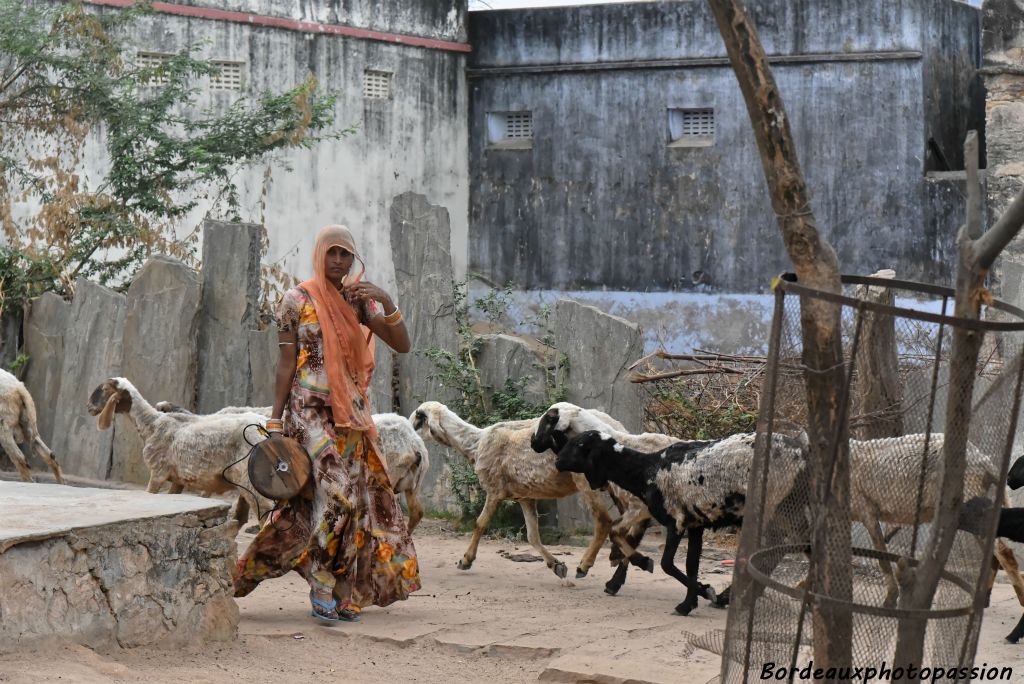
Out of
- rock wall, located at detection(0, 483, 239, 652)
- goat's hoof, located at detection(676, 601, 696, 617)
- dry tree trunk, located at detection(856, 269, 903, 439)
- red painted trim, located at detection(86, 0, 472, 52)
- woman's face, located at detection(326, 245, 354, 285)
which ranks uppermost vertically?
red painted trim, located at detection(86, 0, 472, 52)

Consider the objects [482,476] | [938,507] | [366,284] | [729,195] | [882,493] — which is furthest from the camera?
[729,195]

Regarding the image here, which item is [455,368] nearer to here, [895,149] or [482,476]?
[482,476]

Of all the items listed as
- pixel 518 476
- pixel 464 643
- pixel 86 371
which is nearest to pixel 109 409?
pixel 518 476

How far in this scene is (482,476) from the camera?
31.8ft

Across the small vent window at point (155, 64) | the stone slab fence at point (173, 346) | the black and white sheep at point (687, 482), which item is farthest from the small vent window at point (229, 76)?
the black and white sheep at point (687, 482)

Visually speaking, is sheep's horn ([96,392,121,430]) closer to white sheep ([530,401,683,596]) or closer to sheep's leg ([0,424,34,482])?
sheep's leg ([0,424,34,482])

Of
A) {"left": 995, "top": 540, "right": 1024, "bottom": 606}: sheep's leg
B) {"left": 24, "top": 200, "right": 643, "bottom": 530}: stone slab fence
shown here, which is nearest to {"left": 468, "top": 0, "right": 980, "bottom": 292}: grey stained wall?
{"left": 24, "top": 200, "right": 643, "bottom": 530}: stone slab fence

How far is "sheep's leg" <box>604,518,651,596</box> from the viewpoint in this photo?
28.5 feet

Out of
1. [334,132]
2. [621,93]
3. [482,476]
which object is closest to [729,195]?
[621,93]

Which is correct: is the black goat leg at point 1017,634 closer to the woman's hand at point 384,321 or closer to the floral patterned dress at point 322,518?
the floral patterned dress at point 322,518

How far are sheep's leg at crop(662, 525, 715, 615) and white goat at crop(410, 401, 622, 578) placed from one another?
110 cm

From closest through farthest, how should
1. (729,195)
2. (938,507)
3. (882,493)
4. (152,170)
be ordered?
(938,507)
(882,493)
(152,170)
(729,195)

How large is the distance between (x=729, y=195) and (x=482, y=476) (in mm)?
9363

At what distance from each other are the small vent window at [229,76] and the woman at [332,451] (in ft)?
36.0
